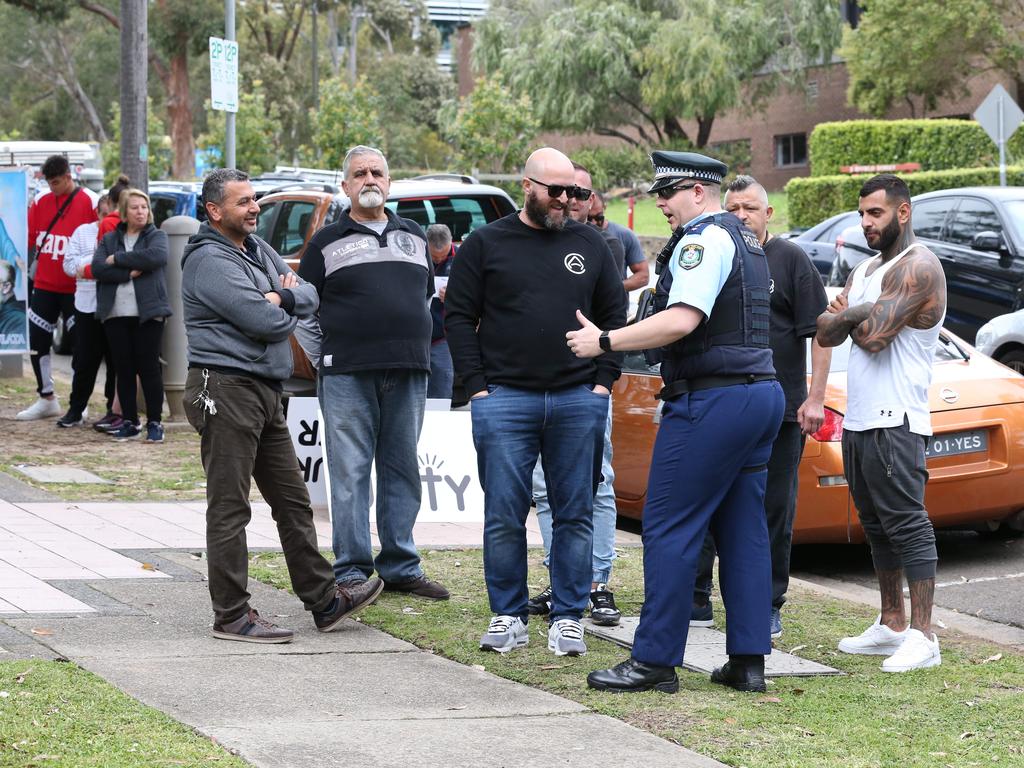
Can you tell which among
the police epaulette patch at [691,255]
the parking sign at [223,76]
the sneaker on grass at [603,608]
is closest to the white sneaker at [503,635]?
the sneaker on grass at [603,608]

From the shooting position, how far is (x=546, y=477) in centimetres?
645

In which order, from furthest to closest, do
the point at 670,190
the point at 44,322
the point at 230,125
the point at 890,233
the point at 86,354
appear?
1. the point at 230,125
2. the point at 44,322
3. the point at 86,354
4. the point at 890,233
5. the point at 670,190

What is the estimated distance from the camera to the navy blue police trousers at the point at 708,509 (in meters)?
5.69

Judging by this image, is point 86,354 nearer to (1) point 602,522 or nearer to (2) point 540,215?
(1) point 602,522

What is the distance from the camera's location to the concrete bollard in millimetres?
12797

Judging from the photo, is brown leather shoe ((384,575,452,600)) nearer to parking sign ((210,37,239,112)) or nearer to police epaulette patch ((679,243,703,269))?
police epaulette patch ((679,243,703,269))

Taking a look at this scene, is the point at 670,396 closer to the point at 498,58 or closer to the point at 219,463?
the point at 219,463

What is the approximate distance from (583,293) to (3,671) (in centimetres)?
265

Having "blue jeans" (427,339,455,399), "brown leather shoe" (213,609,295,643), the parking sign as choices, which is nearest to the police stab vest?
"brown leather shoe" (213,609,295,643)

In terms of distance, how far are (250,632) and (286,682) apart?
70 cm

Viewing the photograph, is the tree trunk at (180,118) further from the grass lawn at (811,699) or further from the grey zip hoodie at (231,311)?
the grass lawn at (811,699)

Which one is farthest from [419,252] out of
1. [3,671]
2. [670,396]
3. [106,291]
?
[106,291]

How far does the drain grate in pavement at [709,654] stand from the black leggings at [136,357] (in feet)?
20.0

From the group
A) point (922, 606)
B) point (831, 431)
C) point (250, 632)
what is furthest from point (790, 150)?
point (250, 632)
